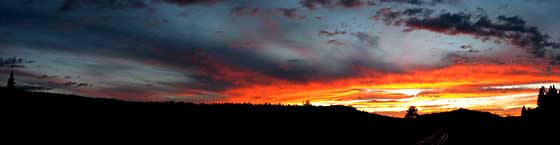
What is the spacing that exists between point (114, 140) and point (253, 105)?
75.9ft

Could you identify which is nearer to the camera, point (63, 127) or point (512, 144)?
point (63, 127)

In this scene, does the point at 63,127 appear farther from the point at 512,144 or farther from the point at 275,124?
the point at 512,144

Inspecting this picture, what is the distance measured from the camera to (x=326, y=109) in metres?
47.8

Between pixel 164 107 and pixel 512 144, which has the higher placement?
pixel 164 107

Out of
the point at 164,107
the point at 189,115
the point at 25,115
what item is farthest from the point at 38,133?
the point at 164,107

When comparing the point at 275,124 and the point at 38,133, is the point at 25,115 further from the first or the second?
the point at 275,124

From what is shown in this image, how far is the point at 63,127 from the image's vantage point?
61.1 feet

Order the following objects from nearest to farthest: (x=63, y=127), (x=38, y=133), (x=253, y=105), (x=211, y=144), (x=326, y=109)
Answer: (x=38, y=133), (x=63, y=127), (x=211, y=144), (x=253, y=105), (x=326, y=109)

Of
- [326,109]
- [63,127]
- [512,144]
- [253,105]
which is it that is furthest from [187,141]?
[326,109]

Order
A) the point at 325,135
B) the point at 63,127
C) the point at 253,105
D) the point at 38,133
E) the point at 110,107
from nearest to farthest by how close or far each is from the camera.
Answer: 1. the point at 38,133
2. the point at 63,127
3. the point at 110,107
4. the point at 325,135
5. the point at 253,105

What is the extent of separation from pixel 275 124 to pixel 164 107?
20.8 feet

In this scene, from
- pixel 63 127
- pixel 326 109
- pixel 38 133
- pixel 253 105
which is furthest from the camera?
pixel 326 109

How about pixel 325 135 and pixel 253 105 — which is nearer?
pixel 325 135

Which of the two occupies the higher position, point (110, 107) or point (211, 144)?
point (110, 107)
